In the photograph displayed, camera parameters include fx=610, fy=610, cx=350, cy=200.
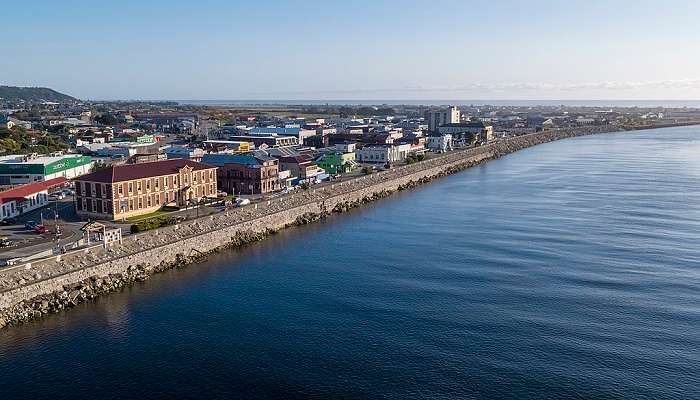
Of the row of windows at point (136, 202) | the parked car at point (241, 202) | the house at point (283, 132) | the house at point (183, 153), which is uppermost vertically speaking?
the house at point (283, 132)

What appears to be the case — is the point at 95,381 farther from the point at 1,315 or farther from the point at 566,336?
the point at 566,336

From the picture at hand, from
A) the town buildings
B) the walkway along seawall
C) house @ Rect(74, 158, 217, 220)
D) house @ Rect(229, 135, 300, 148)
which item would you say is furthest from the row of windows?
house @ Rect(229, 135, 300, 148)

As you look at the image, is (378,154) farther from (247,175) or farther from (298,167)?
(247,175)

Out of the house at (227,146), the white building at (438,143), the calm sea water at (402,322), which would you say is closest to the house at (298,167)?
the house at (227,146)

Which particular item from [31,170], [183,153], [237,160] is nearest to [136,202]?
[237,160]

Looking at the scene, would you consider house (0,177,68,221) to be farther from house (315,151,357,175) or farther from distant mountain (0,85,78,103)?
distant mountain (0,85,78,103)

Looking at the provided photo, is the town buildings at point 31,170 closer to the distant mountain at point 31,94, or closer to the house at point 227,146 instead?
the house at point 227,146

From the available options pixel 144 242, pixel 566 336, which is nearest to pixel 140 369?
pixel 144 242
